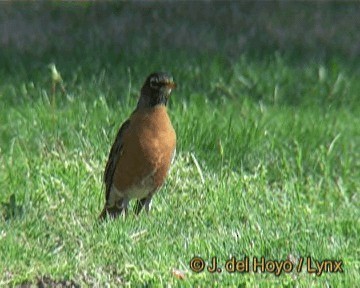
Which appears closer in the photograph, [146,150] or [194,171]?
[146,150]

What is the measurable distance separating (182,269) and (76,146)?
2.24 meters

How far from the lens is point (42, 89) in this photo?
383 inches

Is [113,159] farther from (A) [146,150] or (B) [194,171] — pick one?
(B) [194,171]

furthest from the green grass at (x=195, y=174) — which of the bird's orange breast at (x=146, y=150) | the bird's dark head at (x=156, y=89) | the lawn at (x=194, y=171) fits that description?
the bird's dark head at (x=156, y=89)

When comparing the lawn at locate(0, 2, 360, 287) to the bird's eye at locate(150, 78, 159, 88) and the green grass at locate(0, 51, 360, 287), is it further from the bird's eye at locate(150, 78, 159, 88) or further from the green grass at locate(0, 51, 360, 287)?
the bird's eye at locate(150, 78, 159, 88)

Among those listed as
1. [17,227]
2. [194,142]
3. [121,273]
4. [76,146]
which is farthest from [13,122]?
[121,273]

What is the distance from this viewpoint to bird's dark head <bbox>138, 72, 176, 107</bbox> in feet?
23.5

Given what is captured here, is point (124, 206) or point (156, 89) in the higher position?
point (156, 89)

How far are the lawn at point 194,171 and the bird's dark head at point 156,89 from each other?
2.12 ft

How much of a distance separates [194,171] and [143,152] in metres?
0.87

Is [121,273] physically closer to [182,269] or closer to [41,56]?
[182,269]

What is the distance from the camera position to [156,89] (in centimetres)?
720

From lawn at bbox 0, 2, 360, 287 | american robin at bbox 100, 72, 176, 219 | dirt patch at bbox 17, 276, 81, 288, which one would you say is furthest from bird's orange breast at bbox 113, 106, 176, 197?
dirt patch at bbox 17, 276, 81, 288

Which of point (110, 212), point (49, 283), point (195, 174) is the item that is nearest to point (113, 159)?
point (110, 212)
